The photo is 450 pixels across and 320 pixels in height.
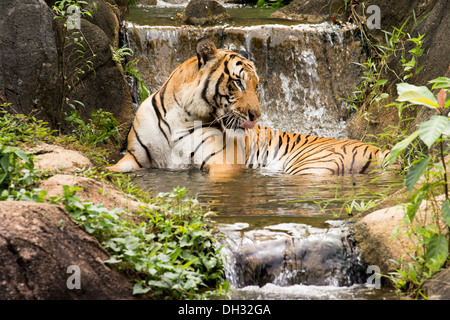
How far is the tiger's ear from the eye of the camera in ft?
19.8

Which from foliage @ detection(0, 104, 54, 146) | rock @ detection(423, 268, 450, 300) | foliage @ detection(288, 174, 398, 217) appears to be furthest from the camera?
foliage @ detection(0, 104, 54, 146)

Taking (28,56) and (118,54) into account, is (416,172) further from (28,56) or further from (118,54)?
(118,54)

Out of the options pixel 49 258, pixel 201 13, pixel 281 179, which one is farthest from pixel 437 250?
pixel 201 13

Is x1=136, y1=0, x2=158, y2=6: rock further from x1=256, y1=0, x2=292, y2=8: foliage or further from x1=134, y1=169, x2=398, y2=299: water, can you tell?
x1=134, y1=169, x2=398, y2=299: water

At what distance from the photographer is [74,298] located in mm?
2711

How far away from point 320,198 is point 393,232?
135 cm

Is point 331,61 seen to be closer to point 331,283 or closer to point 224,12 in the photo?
point 224,12

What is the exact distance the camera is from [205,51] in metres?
6.06

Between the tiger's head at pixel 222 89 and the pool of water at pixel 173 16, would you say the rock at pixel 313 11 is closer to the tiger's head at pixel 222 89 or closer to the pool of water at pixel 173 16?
the pool of water at pixel 173 16

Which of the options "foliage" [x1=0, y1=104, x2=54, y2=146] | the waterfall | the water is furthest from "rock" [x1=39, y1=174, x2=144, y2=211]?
the waterfall

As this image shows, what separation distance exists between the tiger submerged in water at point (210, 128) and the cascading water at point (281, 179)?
11.7 inches

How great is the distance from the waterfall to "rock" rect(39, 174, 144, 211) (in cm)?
490

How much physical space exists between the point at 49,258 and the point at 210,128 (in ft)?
12.4

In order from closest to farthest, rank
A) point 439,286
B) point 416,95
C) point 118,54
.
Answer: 1. point 439,286
2. point 416,95
3. point 118,54
